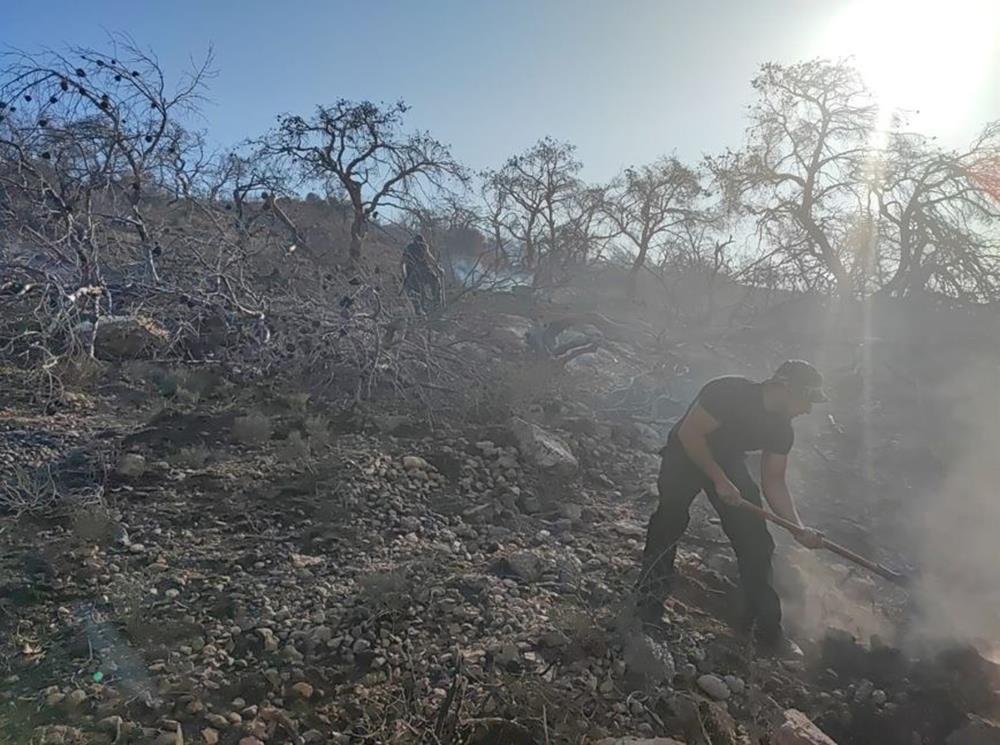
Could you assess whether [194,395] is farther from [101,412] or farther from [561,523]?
[561,523]

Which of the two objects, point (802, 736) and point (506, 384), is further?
point (506, 384)

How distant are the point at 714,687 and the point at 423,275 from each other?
677cm

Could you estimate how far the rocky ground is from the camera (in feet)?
7.78

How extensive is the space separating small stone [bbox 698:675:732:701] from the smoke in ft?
3.91

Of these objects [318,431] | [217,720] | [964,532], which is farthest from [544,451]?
[217,720]

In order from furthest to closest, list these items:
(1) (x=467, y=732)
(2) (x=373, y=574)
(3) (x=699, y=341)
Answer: (3) (x=699, y=341), (2) (x=373, y=574), (1) (x=467, y=732)

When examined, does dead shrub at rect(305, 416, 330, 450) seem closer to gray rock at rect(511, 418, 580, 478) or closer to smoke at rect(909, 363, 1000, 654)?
gray rock at rect(511, 418, 580, 478)

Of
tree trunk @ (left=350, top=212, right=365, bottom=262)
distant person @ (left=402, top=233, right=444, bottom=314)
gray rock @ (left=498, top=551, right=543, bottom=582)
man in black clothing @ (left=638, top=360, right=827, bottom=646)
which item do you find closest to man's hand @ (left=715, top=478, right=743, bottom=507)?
man in black clothing @ (left=638, top=360, right=827, bottom=646)

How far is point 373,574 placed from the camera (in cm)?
318

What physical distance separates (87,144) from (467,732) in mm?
6841

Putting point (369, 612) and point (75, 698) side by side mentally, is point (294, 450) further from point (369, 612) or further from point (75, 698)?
point (75, 698)

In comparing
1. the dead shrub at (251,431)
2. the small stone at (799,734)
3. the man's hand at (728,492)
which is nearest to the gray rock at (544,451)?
the dead shrub at (251,431)

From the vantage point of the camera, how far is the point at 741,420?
326cm

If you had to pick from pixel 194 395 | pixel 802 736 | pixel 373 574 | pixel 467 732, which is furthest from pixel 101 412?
pixel 802 736
